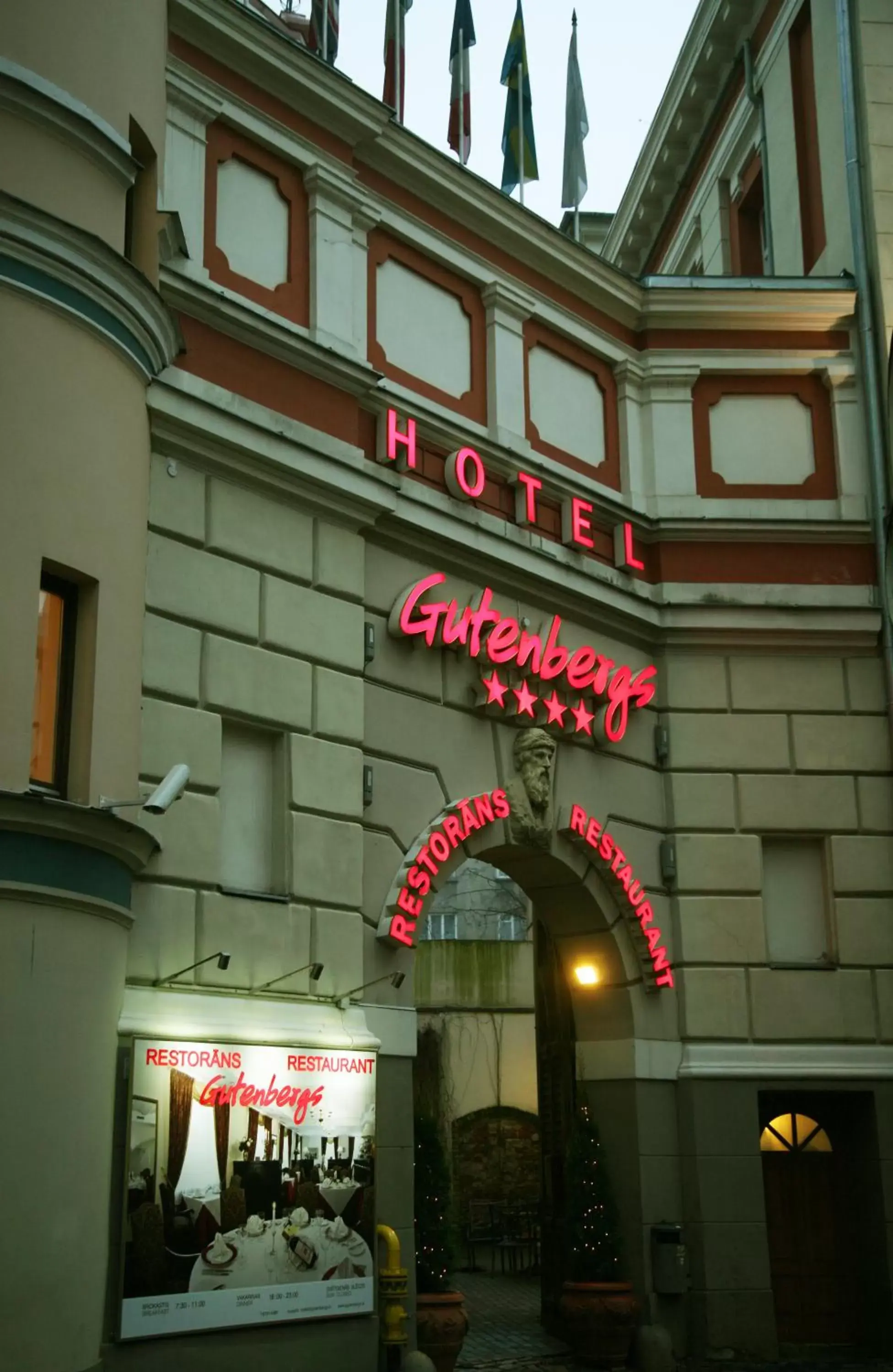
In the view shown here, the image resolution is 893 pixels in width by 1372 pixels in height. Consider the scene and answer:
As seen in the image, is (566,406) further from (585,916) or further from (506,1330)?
(506,1330)

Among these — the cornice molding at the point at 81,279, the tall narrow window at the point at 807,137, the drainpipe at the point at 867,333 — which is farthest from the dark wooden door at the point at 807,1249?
the tall narrow window at the point at 807,137

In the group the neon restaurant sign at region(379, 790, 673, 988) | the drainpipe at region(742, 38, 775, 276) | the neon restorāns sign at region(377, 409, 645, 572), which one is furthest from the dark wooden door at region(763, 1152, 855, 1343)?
the drainpipe at region(742, 38, 775, 276)

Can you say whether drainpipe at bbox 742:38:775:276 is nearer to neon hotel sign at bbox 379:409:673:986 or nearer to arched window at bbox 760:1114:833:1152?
neon hotel sign at bbox 379:409:673:986

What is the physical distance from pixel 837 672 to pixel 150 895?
1015 centimetres

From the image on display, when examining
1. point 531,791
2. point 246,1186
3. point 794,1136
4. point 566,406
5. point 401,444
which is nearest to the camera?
point 246,1186

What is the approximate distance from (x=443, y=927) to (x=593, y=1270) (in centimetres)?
2543

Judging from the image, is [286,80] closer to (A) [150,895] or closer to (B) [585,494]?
(B) [585,494]

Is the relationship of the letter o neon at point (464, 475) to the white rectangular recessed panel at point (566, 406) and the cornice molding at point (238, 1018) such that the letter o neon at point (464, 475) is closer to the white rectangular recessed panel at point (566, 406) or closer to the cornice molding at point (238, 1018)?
the white rectangular recessed panel at point (566, 406)

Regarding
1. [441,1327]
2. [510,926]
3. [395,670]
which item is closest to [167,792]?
[395,670]

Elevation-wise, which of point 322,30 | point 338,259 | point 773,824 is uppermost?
point 322,30

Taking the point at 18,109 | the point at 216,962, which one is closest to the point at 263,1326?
the point at 216,962

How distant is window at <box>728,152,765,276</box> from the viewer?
86.8ft

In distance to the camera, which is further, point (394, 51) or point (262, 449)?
point (394, 51)

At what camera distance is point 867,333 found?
2116 cm
